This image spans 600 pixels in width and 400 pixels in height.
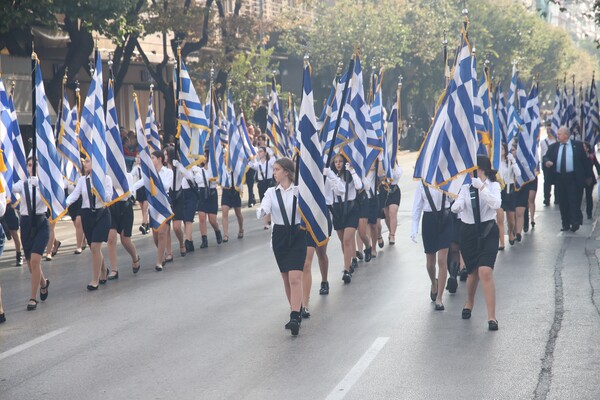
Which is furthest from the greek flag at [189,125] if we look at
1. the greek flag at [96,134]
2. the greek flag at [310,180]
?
the greek flag at [310,180]

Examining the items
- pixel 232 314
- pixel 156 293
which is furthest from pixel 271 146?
pixel 232 314

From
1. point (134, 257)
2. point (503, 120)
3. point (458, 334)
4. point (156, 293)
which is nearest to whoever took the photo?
point (458, 334)

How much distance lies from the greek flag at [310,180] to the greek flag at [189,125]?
21.5 ft

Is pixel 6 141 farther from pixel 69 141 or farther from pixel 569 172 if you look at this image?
pixel 569 172

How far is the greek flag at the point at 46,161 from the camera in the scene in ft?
45.0

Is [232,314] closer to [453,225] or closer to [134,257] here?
[453,225]

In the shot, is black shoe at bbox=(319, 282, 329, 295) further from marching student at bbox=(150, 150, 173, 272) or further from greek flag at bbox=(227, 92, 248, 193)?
greek flag at bbox=(227, 92, 248, 193)

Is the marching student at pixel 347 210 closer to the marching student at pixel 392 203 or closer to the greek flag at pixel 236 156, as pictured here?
the marching student at pixel 392 203

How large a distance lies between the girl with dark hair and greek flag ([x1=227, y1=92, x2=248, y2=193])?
939 centimetres

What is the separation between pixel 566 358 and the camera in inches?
349

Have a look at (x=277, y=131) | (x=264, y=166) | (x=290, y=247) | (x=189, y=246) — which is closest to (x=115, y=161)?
(x=189, y=246)

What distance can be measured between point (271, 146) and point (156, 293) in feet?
36.2

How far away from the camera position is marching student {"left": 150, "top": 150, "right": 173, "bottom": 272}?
50.8 ft

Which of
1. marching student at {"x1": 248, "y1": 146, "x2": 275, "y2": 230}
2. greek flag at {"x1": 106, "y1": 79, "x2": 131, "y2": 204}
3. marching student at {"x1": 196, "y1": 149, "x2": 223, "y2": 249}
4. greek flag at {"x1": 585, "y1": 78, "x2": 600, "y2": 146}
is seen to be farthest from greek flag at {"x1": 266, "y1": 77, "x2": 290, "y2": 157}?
greek flag at {"x1": 585, "y1": 78, "x2": 600, "y2": 146}
